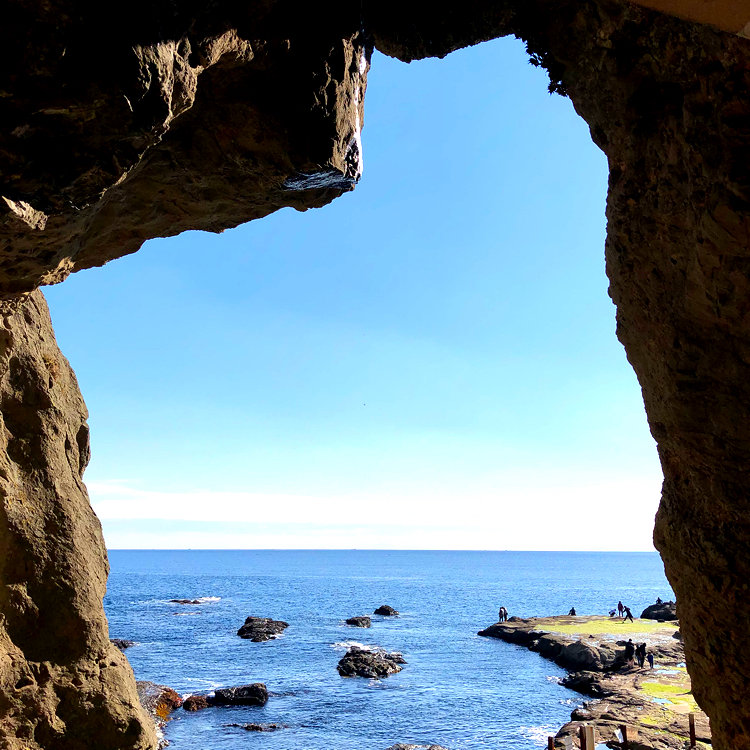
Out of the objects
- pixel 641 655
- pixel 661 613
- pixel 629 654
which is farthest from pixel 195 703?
pixel 661 613

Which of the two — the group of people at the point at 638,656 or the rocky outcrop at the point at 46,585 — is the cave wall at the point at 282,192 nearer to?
the rocky outcrop at the point at 46,585

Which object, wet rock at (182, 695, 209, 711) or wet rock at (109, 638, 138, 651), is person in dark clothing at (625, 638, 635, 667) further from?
wet rock at (109, 638, 138, 651)

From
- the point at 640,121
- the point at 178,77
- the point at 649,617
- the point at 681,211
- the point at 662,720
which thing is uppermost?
the point at 640,121

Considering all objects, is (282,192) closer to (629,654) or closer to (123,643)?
(629,654)

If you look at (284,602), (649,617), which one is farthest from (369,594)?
(649,617)

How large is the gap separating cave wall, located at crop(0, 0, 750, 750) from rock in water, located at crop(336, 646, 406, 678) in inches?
1363

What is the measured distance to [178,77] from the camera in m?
7.07

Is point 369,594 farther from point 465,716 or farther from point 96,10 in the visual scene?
point 96,10

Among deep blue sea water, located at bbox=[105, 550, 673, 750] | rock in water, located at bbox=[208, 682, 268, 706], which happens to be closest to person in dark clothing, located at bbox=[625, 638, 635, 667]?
deep blue sea water, located at bbox=[105, 550, 673, 750]

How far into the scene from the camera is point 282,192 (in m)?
10.1

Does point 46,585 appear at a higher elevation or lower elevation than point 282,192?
lower

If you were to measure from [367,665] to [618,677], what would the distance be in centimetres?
1710

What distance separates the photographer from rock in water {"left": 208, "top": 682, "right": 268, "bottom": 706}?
3519 centimetres

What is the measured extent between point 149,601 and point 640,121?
108234 millimetres
